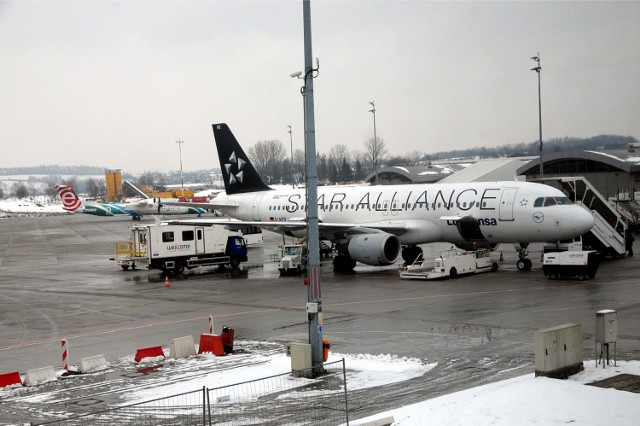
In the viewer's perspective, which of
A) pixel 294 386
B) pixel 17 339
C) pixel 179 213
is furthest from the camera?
pixel 179 213

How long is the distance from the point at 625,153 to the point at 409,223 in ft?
162

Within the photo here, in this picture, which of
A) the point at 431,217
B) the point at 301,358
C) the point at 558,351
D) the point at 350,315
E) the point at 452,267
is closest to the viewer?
the point at 558,351

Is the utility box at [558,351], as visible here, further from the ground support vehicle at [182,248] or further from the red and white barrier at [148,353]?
the ground support vehicle at [182,248]

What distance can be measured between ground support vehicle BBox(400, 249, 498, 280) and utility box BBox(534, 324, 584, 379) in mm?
19646

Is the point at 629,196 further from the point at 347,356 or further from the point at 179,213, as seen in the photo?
the point at 179,213

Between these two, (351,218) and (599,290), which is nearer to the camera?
(599,290)

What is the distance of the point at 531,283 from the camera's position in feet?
108

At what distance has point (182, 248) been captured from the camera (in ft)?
147

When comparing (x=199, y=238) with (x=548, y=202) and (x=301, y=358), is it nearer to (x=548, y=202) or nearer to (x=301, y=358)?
(x=548, y=202)

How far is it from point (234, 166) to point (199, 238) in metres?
7.77

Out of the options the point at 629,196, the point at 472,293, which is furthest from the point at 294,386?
the point at 629,196

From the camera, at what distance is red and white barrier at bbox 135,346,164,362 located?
2036cm

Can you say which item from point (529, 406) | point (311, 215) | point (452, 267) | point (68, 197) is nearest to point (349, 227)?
point (452, 267)

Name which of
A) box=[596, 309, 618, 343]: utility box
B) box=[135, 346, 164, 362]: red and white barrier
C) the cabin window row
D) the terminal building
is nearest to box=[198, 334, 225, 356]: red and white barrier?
box=[135, 346, 164, 362]: red and white barrier
